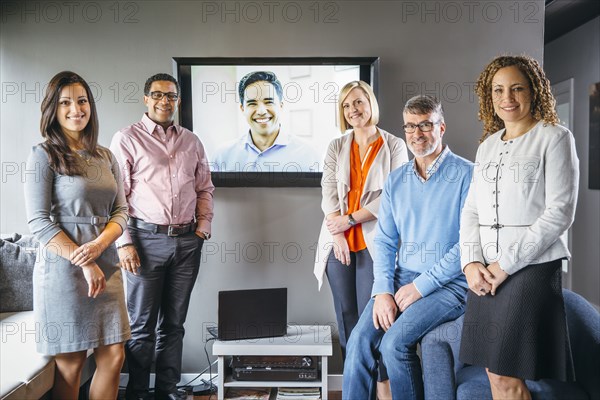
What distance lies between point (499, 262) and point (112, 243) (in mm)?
1561

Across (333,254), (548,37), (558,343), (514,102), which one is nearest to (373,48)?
(333,254)

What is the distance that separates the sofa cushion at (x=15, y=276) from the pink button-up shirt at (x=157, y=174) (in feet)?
2.26

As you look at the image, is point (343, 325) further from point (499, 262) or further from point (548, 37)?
point (548, 37)

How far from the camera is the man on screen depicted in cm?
337

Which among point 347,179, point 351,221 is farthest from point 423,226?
point 347,179

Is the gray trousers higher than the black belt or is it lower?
lower

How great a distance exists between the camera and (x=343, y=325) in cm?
286

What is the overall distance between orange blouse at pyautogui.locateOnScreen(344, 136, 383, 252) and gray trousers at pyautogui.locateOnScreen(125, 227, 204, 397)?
0.81 m

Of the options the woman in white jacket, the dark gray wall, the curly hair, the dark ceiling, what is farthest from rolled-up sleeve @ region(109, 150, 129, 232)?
the dark gray wall

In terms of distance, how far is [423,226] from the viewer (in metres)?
2.44

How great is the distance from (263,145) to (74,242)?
137 centimetres

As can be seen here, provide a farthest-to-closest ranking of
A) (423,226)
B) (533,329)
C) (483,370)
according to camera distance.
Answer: (423,226)
(483,370)
(533,329)

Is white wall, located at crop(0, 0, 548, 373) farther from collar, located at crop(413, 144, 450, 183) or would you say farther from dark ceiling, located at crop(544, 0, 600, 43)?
dark ceiling, located at crop(544, 0, 600, 43)

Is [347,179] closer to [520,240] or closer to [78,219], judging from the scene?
[520,240]
